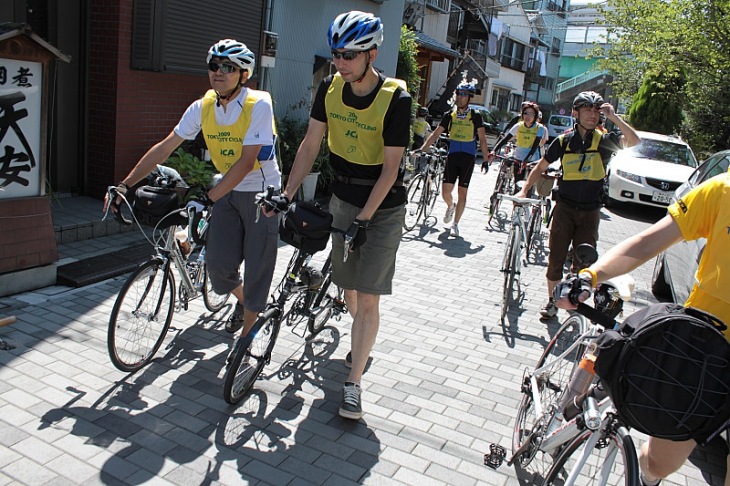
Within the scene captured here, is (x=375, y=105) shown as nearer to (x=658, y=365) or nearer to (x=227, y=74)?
(x=227, y=74)

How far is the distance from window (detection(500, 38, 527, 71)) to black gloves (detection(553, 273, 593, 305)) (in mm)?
48028

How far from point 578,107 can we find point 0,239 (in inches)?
194

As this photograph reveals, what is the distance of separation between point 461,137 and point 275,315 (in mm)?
5847

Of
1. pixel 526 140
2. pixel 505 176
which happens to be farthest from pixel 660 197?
pixel 526 140

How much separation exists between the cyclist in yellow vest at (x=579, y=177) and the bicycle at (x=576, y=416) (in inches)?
86.8

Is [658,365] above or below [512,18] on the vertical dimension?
below

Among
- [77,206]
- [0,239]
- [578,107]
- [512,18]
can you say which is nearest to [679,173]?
[578,107]

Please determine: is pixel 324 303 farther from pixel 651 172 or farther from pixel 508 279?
pixel 651 172

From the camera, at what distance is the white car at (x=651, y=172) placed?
13.5 meters

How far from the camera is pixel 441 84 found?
33906 mm

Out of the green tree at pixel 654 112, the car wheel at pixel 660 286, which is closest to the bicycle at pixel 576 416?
the car wheel at pixel 660 286

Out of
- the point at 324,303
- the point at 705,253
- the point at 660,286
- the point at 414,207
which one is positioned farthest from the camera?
the point at 414,207

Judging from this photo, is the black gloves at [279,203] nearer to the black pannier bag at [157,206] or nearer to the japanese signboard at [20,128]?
the black pannier bag at [157,206]

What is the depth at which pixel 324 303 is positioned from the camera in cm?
486
